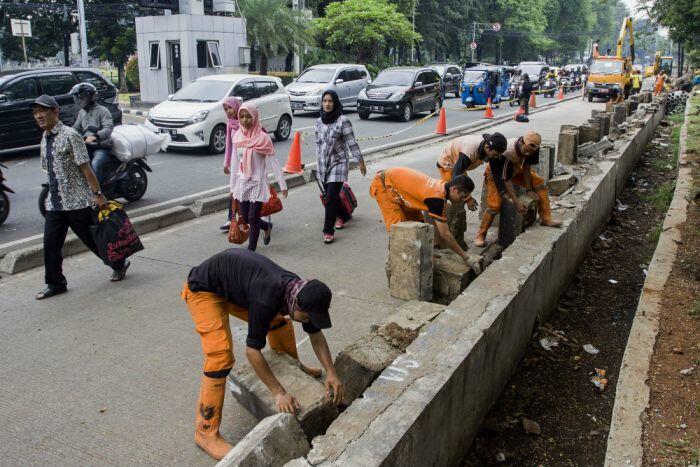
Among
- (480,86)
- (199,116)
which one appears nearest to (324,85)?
(480,86)

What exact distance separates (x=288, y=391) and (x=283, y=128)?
1262cm

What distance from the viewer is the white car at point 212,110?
42.7 feet

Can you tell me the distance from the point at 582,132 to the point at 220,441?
1021 cm

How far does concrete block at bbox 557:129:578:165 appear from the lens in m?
9.69

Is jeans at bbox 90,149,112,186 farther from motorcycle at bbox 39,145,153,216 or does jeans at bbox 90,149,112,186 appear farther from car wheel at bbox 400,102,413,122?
car wheel at bbox 400,102,413,122

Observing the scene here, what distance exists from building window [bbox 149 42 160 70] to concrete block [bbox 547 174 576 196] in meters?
21.3

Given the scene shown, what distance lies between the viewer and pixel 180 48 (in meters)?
25.1

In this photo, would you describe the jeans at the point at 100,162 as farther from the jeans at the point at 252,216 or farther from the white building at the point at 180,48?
the white building at the point at 180,48

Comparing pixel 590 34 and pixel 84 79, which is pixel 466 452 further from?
pixel 590 34

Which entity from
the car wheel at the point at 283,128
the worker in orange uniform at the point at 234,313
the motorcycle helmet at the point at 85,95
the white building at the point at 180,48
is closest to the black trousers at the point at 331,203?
the motorcycle helmet at the point at 85,95

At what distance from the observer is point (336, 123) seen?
7117 mm

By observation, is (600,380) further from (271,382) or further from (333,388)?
(271,382)

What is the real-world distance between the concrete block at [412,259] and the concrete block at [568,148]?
18.3 feet

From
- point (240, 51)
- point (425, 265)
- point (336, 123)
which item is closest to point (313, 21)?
point (240, 51)
